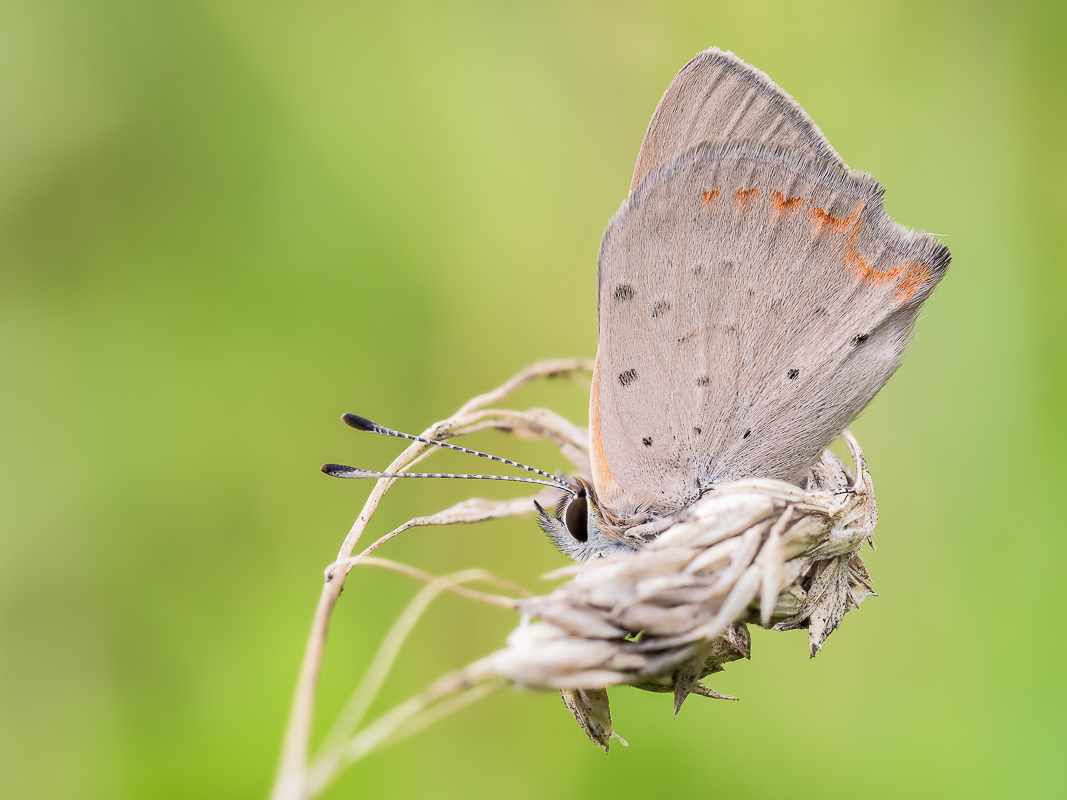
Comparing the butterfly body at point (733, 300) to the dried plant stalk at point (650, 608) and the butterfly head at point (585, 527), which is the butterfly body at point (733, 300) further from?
the dried plant stalk at point (650, 608)

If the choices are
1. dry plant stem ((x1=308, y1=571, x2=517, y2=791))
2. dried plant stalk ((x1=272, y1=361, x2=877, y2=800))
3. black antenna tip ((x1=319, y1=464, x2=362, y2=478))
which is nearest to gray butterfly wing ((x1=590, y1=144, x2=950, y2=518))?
dried plant stalk ((x1=272, y1=361, x2=877, y2=800))

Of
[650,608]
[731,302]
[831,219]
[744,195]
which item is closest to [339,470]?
[650,608]

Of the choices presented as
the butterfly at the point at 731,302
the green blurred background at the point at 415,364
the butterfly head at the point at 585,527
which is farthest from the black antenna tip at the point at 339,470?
the green blurred background at the point at 415,364

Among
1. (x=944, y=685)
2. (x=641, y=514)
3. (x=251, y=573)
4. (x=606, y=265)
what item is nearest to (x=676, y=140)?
(x=606, y=265)

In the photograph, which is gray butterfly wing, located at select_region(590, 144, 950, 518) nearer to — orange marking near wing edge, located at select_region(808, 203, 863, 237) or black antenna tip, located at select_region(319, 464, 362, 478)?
orange marking near wing edge, located at select_region(808, 203, 863, 237)

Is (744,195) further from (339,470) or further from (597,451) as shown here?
(339,470)

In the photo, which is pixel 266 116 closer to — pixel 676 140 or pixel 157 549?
pixel 157 549
